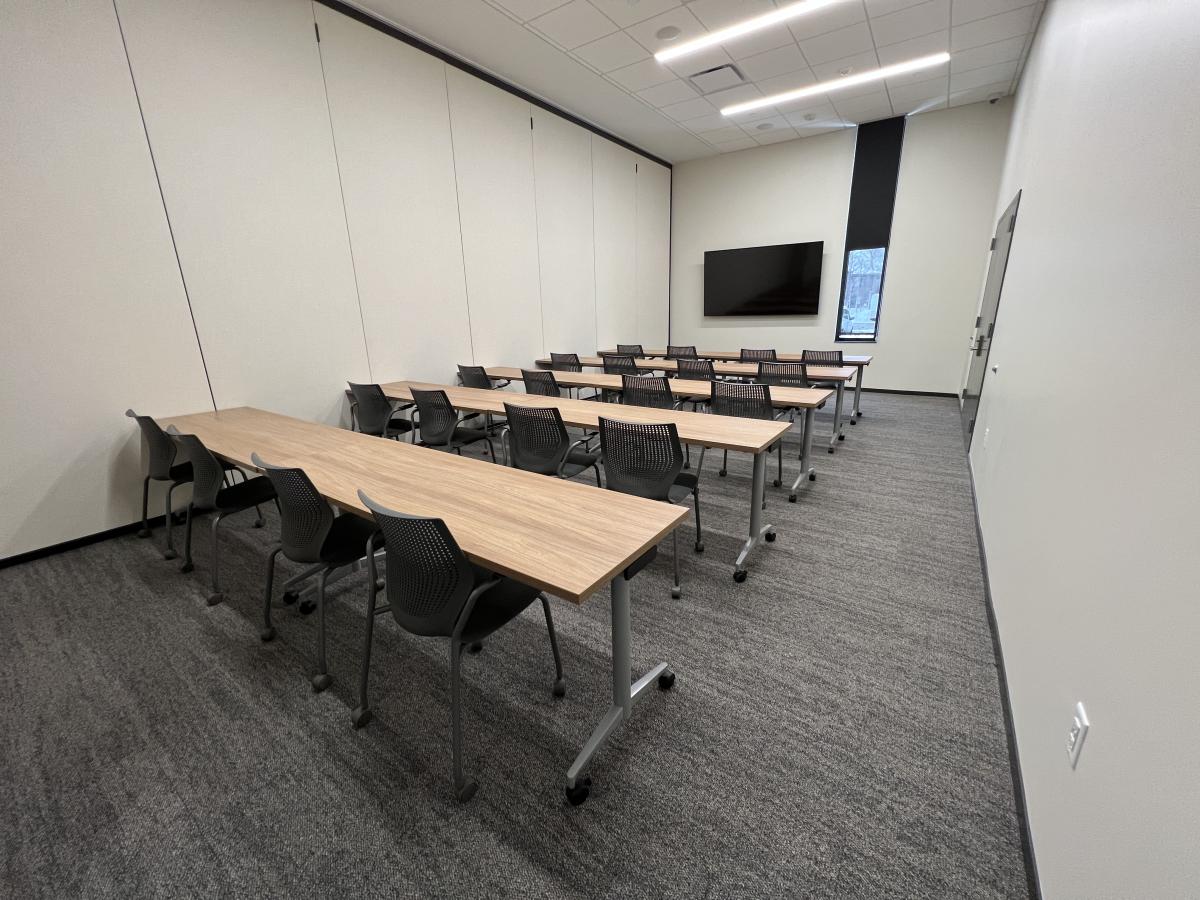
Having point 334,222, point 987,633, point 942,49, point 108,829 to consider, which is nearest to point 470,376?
point 334,222

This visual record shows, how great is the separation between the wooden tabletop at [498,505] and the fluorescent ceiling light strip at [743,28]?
4540 mm

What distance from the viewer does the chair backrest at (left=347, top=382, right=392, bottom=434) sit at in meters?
3.73

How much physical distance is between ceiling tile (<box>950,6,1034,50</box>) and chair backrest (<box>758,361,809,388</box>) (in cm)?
325

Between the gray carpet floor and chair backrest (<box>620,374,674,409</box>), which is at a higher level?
chair backrest (<box>620,374,674,409</box>)

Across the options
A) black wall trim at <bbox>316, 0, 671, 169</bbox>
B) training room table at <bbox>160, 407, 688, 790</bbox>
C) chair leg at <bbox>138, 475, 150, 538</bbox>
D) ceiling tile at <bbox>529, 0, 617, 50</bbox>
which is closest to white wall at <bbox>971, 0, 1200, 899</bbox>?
training room table at <bbox>160, 407, 688, 790</bbox>

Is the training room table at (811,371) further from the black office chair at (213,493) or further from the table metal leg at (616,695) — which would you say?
the table metal leg at (616,695)

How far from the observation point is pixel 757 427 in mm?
2596

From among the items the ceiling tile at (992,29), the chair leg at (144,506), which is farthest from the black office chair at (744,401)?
the ceiling tile at (992,29)

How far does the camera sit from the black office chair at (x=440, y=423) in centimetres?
337

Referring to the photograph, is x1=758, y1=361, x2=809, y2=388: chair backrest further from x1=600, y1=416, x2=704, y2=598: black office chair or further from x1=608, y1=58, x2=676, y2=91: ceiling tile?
x1=608, y1=58, x2=676, y2=91: ceiling tile

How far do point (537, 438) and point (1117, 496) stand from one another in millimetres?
2324

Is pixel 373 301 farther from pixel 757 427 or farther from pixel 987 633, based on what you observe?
pixel 987 633

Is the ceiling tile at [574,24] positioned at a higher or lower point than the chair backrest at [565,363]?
higher

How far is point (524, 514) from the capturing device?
1512 mm
